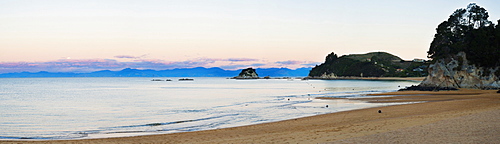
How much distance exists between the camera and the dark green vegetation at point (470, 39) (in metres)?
57.9

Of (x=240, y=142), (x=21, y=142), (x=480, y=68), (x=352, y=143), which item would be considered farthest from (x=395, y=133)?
(x=480, y=68)

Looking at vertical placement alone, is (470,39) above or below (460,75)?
above

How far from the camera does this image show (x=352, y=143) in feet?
35.4

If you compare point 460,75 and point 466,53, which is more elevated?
point 466,53

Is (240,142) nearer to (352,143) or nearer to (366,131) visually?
(352,143)

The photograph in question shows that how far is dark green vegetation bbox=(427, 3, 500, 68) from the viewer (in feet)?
190

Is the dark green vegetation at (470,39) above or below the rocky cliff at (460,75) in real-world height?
above

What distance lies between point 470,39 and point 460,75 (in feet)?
20.8

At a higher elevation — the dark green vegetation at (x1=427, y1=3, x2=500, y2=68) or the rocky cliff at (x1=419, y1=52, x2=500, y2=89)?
the dark green vegetation at (x1=427, y1=3, x2=500, y2=68)

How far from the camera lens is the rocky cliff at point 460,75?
57.5m

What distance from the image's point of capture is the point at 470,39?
61875mm

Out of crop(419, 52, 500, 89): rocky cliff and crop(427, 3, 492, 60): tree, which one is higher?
crop(427, 3, 492, 60): tree

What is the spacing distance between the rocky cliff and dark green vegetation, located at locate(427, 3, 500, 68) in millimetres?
878

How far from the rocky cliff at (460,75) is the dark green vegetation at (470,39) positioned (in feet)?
2.88
